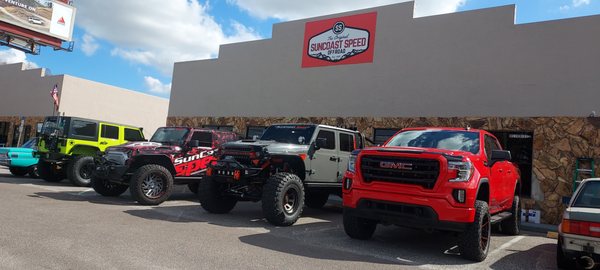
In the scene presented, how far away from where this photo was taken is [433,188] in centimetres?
583

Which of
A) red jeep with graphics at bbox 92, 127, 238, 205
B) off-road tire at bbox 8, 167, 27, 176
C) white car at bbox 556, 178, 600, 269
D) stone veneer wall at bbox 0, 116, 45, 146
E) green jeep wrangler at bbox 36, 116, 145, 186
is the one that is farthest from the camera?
stone veneer wall at bbox 0, 116, 45, 146

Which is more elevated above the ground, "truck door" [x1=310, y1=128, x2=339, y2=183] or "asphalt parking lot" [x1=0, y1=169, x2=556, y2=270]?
"truck door" [x1=310, y1=128, x2=339, y2=183]

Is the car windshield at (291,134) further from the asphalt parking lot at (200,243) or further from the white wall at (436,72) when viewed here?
the white wall at (436,72)

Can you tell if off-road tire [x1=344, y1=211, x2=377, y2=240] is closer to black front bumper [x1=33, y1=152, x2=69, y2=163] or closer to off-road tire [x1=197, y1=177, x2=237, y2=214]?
off-road tire [x1=197, y1=177, x2=237, y2=214]

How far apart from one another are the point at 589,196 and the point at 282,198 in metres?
4.76

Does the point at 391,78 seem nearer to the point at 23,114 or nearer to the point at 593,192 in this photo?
the point at 593,192

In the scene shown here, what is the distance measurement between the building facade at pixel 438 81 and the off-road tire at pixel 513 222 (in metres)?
3.43

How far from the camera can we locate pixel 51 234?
605 cm

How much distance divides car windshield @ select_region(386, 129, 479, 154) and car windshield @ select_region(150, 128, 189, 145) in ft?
19.7

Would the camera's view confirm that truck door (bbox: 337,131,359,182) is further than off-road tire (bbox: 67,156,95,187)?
No

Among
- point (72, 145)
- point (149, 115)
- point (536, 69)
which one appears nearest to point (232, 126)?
point (72, 145)

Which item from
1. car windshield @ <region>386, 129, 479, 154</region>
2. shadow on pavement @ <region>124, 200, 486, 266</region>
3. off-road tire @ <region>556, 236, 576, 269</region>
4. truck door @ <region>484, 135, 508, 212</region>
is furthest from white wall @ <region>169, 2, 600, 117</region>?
off-road tire @ <region>556, 236, 576, 269</region>

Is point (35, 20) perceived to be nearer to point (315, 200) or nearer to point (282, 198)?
point (315, 200)

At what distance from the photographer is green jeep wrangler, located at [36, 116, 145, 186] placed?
43.2 ft
